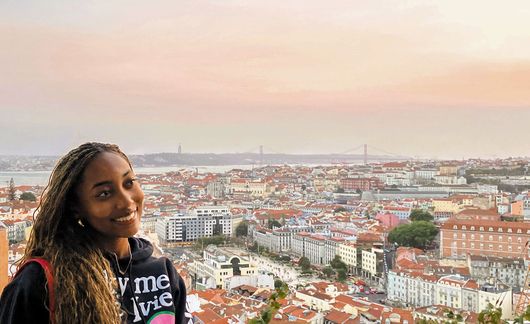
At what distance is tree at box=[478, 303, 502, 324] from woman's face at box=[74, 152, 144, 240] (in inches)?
24.3

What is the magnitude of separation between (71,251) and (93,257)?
0.02 meters

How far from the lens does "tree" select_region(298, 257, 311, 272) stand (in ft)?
39.0

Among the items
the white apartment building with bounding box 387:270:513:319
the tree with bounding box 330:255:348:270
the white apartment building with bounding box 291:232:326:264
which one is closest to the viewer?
the white apartment building with bounding box 387:270:513:319

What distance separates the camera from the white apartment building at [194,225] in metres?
15.2

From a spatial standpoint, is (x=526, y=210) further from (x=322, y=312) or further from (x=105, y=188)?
(x=105, y=188)

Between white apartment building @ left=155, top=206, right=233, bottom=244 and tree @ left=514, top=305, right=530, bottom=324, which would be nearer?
tree @ left=514, top=305, right=530, bottom=324

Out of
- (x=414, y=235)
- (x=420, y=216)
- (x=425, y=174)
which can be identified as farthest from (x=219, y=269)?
(x=425, y=174)

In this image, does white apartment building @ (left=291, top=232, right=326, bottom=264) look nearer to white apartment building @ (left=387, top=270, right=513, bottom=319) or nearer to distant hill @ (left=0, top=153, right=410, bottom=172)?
white apartment building @ (left=387, top=270, right=513, bottom=319)

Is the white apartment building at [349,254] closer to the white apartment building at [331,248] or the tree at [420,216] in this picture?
the white apartment building at [331,248]

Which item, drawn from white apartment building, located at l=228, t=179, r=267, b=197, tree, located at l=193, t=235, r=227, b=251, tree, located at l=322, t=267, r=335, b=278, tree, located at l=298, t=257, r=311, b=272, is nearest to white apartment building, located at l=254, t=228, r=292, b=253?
tree, located at l=193, t=235, r=227, b=251

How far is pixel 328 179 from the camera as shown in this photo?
27.7m

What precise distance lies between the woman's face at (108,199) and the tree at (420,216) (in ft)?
52.9

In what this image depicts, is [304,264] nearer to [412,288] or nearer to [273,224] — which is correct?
[412,288]

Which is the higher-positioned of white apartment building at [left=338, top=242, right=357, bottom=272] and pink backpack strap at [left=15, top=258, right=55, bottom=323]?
pink backpack strap at [left=15, top=258, right=55, bottom=323]
